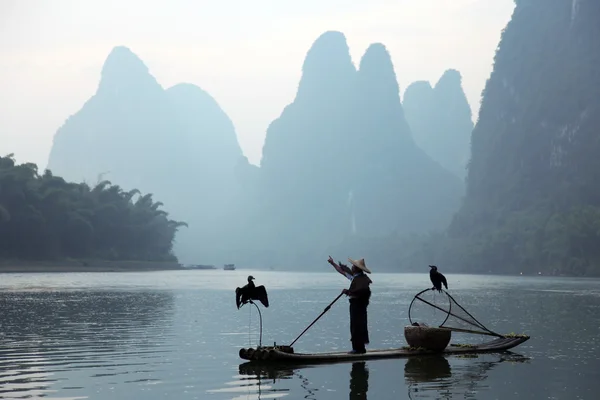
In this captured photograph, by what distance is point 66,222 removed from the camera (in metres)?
102

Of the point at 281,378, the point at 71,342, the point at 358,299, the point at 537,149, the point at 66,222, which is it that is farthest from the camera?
the point at 537,149

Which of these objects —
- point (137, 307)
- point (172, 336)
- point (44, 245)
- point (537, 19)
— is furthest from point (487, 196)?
point (172, 336)

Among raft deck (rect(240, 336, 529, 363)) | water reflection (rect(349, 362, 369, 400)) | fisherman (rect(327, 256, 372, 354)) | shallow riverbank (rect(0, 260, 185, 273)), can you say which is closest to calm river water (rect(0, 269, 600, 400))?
water reflection (rect(349, 362, 369, 400))

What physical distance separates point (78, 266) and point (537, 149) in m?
102

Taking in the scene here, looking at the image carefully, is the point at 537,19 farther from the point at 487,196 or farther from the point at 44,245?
the point at 44,245

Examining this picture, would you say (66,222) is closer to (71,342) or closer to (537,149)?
(71,342)

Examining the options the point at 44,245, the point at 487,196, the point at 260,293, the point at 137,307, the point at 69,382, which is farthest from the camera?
the point at 487,196

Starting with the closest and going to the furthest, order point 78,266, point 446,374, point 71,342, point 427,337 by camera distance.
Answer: point 446,374, point 427,337, point 71,342, point 78,266

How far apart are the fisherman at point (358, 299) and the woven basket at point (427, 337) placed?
4.10 ft

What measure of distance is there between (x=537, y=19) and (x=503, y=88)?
1759cm

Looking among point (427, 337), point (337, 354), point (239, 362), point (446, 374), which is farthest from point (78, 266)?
point (446, 374)

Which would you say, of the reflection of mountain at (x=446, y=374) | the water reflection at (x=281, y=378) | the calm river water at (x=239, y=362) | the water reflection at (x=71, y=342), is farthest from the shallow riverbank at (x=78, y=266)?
the reflection of mountain at (x=446, y=374)

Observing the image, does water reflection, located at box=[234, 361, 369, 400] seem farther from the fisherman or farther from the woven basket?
the woven basket

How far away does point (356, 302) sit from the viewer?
1789 centimetres
